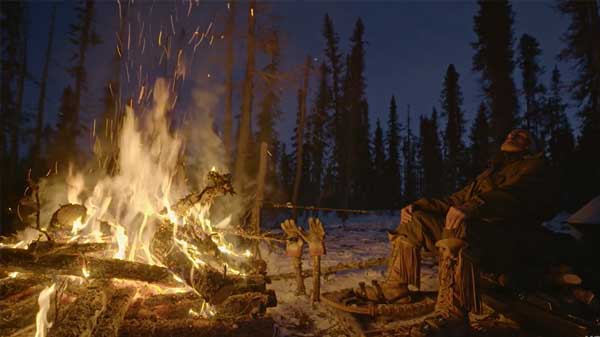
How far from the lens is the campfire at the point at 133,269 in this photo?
358 cm

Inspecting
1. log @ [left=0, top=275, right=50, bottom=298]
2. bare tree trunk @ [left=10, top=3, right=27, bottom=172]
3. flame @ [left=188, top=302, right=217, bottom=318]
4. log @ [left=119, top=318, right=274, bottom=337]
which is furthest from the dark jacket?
bare tree trunk @ [left=10, top=3, right=27, bottom=172]

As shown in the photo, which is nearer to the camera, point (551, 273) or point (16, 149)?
point (551, 273)

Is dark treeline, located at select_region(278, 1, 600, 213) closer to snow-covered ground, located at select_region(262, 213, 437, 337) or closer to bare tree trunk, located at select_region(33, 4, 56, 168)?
snow-covered ground, located at select_region(262, 213, 437, 337)

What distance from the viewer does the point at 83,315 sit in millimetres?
3352

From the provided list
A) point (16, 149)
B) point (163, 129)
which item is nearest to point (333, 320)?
point (163, 129)

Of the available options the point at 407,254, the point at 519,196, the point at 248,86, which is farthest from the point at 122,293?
the point at 248,86

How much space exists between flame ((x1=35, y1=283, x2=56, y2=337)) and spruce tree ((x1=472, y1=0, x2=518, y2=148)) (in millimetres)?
19726

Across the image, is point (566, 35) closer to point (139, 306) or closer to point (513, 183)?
point (513, 183)

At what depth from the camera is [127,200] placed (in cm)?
590

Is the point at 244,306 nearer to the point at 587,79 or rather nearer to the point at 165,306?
the point at 165,306

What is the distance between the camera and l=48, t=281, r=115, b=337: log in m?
3.10

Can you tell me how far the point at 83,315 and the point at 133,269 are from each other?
34.9 inches

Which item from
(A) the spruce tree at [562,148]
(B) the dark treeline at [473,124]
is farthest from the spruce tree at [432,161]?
(A) the spruce tree at [562,148]

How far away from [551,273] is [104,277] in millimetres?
5007
